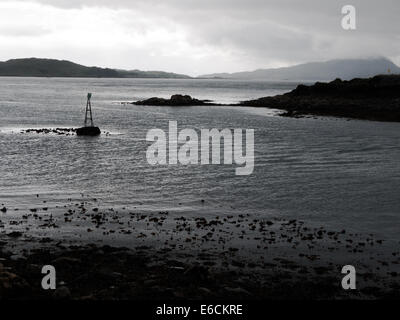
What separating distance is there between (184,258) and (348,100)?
4035 inches

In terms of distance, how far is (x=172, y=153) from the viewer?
2197 inches

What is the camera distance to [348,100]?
377 feet

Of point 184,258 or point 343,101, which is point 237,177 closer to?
point 184,258

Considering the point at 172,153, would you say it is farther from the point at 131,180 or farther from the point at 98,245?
the point at 98,245

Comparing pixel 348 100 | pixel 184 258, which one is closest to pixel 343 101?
pixel 348 100

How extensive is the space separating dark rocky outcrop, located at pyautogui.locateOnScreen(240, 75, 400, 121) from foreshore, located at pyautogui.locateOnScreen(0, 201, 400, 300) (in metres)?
74.9

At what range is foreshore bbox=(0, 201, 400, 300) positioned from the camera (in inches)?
712

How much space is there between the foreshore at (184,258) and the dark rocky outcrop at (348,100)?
246 ft

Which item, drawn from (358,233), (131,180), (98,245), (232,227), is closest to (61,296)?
(98,245)

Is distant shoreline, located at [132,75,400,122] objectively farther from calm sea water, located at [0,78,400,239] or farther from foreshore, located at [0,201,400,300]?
foreshore, located at [0,201,400,300]

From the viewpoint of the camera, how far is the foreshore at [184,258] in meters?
18.1

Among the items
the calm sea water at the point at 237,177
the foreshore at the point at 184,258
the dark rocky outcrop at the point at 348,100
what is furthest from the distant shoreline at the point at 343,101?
the foreshore at the point at 184,258

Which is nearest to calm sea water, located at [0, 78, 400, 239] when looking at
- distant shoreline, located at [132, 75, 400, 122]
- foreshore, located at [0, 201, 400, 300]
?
foreshore, located at [0, 201, 400, 300]

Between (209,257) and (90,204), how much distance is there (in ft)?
41.3
